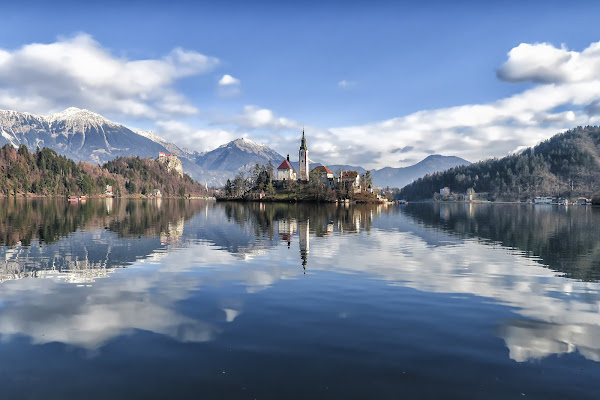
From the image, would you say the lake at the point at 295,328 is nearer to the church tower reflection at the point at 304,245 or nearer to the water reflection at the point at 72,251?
the water reflection at the point at 72,251

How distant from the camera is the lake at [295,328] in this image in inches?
477

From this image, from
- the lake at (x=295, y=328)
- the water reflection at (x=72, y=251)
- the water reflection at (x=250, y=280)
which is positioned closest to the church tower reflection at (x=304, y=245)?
the water reflection at (x=250, y=280)

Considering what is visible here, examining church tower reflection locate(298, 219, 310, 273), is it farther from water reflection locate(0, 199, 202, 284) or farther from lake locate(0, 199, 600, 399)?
water reflection locate(0, 199, 202, 284)

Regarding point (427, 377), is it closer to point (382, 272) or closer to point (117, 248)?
point (382, 272)

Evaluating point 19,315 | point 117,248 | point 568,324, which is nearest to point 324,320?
point 568,324

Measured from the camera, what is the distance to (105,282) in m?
26.3

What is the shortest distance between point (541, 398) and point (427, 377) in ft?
10.9

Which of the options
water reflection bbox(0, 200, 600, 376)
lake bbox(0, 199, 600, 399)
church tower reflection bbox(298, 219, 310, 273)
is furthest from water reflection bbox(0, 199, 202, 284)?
church tower reflection bbox(298, 219, 310, 273)

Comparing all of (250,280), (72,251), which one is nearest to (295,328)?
(250,280)

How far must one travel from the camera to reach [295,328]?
17.4 metres

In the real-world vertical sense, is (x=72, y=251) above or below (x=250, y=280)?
above

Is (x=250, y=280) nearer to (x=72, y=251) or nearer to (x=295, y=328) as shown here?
(x=295, y=328)

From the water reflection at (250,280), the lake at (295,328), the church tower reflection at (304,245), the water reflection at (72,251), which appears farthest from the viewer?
the church tower reflection at (304,245)

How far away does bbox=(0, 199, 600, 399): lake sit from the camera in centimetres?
1212
